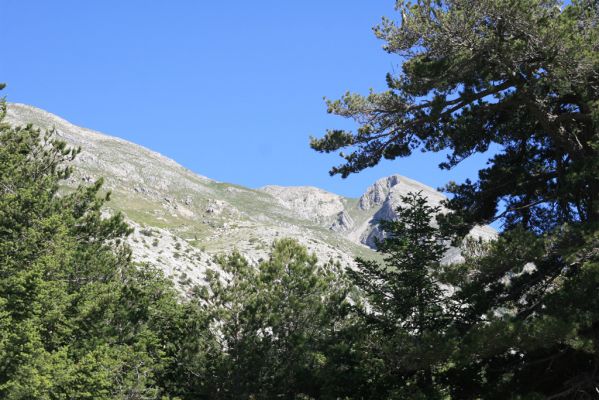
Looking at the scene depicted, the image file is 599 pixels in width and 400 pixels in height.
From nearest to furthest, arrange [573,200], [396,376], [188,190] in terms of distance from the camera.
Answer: [396,376], [573,200], [188,190]

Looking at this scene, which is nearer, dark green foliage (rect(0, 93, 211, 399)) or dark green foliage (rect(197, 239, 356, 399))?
dark green foliage (rect(0, 93, 211, 399))

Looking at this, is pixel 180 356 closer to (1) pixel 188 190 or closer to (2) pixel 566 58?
(2) pixel 566 58

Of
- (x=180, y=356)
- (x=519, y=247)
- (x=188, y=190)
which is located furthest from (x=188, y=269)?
(x=188, y=190)

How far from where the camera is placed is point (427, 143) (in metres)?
14.3

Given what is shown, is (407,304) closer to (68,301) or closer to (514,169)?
(514,169)

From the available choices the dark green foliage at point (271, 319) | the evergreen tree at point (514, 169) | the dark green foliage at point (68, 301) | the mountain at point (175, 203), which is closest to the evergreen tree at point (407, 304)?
the evergreen tree at point (514, 169)

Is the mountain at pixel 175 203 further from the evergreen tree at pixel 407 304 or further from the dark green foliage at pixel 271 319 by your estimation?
the evergreen tree at pixel 407 304

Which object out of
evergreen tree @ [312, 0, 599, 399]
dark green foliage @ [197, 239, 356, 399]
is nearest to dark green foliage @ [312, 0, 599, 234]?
evergreen tree @ [312, 0, 599, 399]

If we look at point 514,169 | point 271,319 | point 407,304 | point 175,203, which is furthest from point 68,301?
point 175,203

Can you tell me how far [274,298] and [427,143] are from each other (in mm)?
10659

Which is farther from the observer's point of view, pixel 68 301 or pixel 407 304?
pixel 68 301

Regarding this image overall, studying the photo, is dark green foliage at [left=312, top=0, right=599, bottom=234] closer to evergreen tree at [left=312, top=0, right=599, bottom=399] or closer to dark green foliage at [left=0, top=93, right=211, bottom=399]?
evergreen tree at [left=312, top=0, right=599, bottom=399]

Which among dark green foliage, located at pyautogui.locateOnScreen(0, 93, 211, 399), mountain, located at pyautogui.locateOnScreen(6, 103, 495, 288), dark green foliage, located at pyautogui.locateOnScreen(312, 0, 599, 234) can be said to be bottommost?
dark green foliage, located at pyautogui.locateOnScreen(0, 93, 211, 399)

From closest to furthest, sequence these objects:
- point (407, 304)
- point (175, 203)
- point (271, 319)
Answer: point (407, 304), point (271, 319), point (175, 203)
